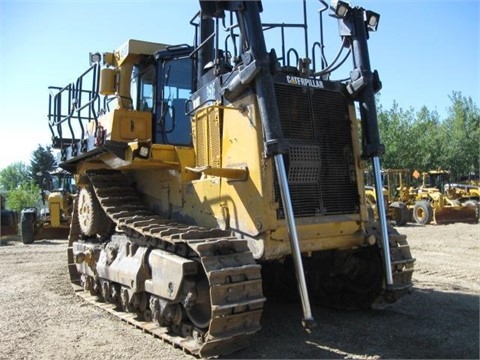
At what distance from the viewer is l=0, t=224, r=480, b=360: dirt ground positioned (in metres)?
5.04

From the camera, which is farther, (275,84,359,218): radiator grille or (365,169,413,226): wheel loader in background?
(365,169,413,226): wheel loader in background

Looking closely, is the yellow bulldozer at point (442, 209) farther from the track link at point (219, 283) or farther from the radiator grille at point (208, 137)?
the track link at point (219, 283)

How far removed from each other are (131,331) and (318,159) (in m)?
2.95

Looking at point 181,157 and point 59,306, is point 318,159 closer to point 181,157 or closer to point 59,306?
point 181,157

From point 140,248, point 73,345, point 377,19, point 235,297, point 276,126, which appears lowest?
point 73,345

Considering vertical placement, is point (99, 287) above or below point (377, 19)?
below

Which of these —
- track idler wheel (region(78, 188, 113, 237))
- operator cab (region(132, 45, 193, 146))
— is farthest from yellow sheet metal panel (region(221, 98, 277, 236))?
track idler wheel (region(78, 188, 113, 237))

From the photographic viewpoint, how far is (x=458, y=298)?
7.18 m

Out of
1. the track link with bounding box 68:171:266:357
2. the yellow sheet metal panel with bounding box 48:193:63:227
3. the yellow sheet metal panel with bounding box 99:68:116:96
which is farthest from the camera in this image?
the yellow sheet metal panel with bounding box 48:193:63:227

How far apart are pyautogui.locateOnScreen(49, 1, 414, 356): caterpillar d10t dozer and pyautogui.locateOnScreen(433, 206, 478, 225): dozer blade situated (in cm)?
1654

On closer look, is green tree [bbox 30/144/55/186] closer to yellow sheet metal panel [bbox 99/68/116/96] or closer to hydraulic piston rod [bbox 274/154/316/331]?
yellow sheet metal panel [bbox 99/68/116/96]

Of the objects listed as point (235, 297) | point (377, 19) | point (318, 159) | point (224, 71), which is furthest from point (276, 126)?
point (377, 19)

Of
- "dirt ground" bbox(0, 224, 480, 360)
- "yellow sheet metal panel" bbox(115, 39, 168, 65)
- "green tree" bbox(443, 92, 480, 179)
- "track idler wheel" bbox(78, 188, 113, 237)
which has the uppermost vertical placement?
"green tree" bbox(443, 92, 480, 179)

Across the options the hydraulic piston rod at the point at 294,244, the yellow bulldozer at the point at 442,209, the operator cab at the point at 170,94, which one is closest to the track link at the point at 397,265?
the hydraulic piston rod at the point at 294,244
